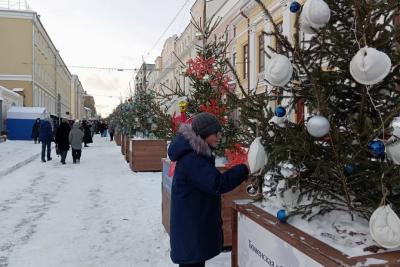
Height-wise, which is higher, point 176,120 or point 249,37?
point 249,37

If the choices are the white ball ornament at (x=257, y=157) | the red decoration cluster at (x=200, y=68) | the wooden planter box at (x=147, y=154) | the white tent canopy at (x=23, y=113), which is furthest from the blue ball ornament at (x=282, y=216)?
the white tent canopy at (x=23, y=113)

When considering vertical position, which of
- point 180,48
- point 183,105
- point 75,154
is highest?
point 180,48

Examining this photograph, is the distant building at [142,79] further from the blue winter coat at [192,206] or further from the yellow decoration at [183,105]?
the blue winter coat at [192,206]

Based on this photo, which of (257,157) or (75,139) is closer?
(257,157)

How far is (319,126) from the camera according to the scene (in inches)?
84.7

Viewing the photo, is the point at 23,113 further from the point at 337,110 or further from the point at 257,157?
the point at 337,110

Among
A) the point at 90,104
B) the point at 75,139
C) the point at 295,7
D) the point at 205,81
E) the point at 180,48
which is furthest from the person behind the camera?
the point at 90,104

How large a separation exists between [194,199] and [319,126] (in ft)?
3.65

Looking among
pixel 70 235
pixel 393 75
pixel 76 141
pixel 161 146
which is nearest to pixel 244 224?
pixel 393 75

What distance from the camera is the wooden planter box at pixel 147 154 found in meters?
12.6

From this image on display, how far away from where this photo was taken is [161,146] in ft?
41.2

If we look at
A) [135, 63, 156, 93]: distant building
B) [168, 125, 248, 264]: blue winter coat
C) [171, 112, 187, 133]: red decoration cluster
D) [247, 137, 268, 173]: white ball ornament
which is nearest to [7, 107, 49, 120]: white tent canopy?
[135, 63, 156, 93]: distant building

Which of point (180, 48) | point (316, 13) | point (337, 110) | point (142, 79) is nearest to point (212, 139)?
point (337, 110)

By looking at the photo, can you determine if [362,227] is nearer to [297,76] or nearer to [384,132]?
[384,132]
